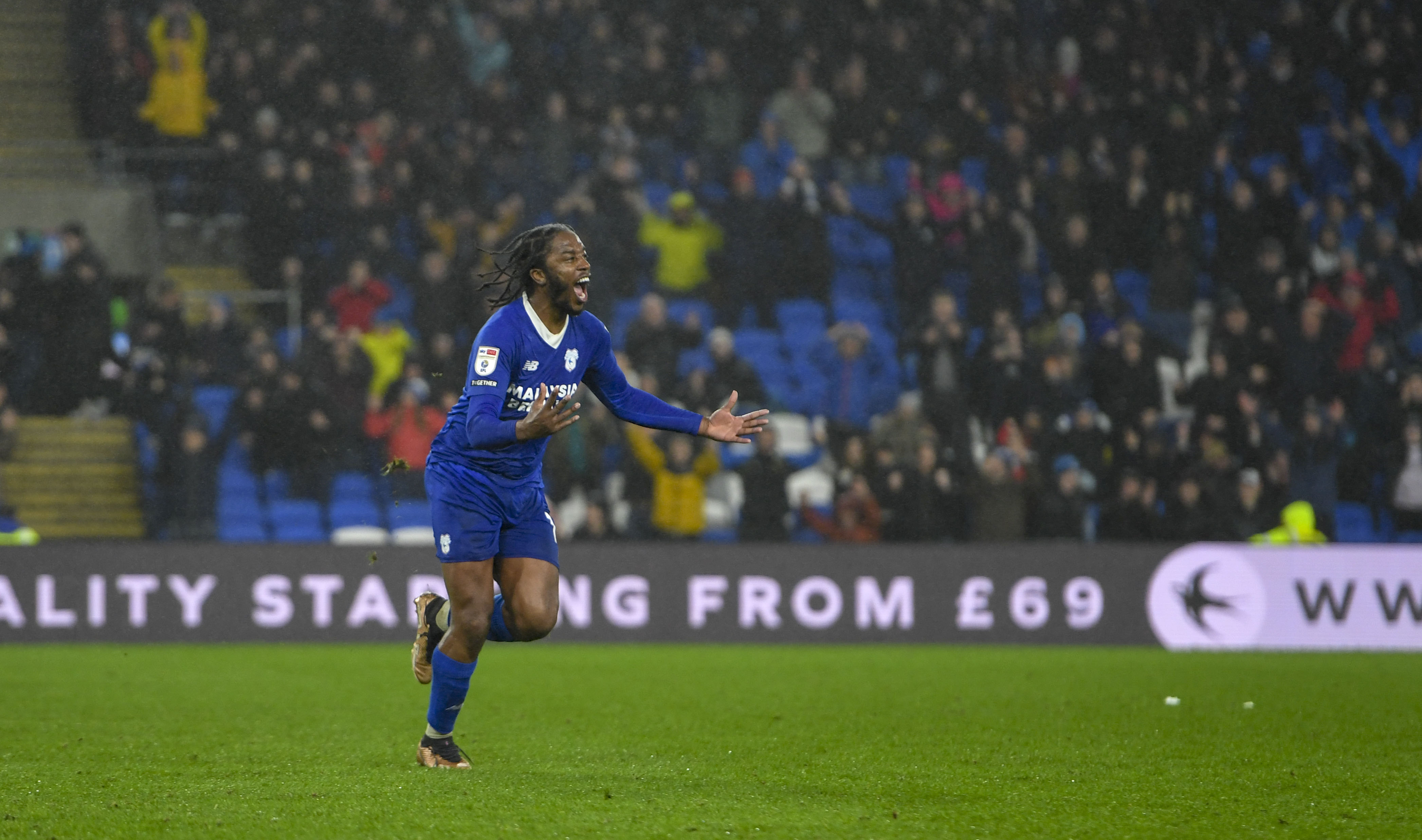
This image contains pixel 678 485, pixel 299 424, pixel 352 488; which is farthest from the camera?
pixel 352 488

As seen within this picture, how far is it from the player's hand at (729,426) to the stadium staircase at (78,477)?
9.68m

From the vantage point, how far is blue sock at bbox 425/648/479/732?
20.3 ft

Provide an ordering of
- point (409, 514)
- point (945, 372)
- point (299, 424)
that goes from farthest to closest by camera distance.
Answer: point (945, 372)
point (409, 514)
point (299, 424)

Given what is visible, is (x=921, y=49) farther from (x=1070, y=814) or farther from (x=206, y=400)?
(x=1070, y=814)

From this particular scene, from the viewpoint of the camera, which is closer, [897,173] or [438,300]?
[438,300]

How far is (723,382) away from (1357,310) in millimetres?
6361

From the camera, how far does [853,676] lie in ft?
35.2

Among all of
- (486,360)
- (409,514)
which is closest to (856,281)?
(409,514)

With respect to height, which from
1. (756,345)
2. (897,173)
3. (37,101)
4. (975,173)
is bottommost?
(756,345)

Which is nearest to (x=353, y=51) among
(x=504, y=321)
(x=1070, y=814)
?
(x=504, y=321)

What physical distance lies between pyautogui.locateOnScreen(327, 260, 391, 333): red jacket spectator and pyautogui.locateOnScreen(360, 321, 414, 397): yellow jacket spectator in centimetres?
29

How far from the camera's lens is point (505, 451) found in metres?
6.18

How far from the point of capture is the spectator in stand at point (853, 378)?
15617mm

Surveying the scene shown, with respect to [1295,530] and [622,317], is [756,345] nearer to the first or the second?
[622,317]
